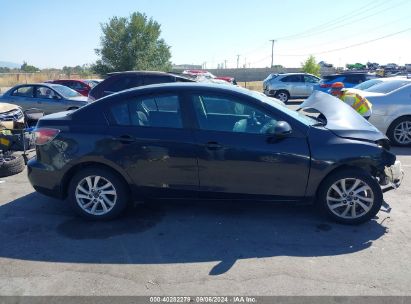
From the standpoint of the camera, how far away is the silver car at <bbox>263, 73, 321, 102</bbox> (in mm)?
20078

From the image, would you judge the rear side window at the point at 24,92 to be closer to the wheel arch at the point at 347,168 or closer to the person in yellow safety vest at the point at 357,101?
the person in yellow safety vest at the point at 357,101

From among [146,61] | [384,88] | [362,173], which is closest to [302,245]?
[362,173]

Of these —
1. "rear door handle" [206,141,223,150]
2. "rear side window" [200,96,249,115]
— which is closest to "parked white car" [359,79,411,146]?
"rear side window" [200,96,249,115]

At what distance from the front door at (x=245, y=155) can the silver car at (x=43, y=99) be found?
9032 millimetres

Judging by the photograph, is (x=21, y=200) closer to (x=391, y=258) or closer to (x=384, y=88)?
(x=391, y=258)

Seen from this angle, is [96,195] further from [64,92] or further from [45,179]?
[64,92]

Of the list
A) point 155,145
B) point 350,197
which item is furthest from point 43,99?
point 350,197

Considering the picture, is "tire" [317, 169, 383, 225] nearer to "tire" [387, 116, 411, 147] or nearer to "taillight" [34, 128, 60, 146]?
"taillight" [34, 128, 60, 146]

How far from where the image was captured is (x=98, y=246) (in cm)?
378

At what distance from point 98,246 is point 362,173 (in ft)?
9.73

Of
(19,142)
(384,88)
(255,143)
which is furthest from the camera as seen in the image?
(384,88)

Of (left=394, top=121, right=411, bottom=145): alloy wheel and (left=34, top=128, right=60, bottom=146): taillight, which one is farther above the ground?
(left=34, top=128, right=60, bottom=146): taillight

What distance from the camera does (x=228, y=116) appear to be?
425 centimetres

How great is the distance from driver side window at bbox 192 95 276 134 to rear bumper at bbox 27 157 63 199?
1838 mm
